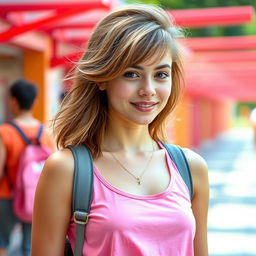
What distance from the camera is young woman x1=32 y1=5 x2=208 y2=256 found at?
2064mm

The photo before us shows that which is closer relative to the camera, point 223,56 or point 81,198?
point 81,198

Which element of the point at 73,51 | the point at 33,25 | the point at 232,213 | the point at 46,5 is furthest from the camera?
the point at 232,213

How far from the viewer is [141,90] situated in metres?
2.15

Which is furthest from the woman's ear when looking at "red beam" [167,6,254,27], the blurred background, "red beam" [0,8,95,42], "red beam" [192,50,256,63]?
"red beam" [192,50,256,63]

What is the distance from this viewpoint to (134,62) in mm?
2127

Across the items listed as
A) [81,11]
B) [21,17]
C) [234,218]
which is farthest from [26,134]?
[234,218]

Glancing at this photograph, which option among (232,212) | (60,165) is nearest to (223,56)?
(232,212)

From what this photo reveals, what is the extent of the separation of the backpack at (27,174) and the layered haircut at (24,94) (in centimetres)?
27

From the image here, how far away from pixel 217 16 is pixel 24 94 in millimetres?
2976

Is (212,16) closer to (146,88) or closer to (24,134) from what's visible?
(24,134)

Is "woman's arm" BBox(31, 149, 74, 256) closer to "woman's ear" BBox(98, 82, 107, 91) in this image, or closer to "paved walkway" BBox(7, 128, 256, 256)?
"woman's ear" BBox(98, 82, 107, 91)

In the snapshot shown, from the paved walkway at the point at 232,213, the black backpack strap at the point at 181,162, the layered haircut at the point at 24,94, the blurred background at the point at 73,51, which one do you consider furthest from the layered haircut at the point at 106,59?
the paved walkway at the point at 232,213

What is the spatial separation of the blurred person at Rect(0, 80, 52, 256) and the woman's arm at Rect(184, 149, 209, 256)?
8.88 feet

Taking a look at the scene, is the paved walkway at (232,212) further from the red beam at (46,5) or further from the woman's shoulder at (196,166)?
Answer: the woman's shoulder at (196,166)
